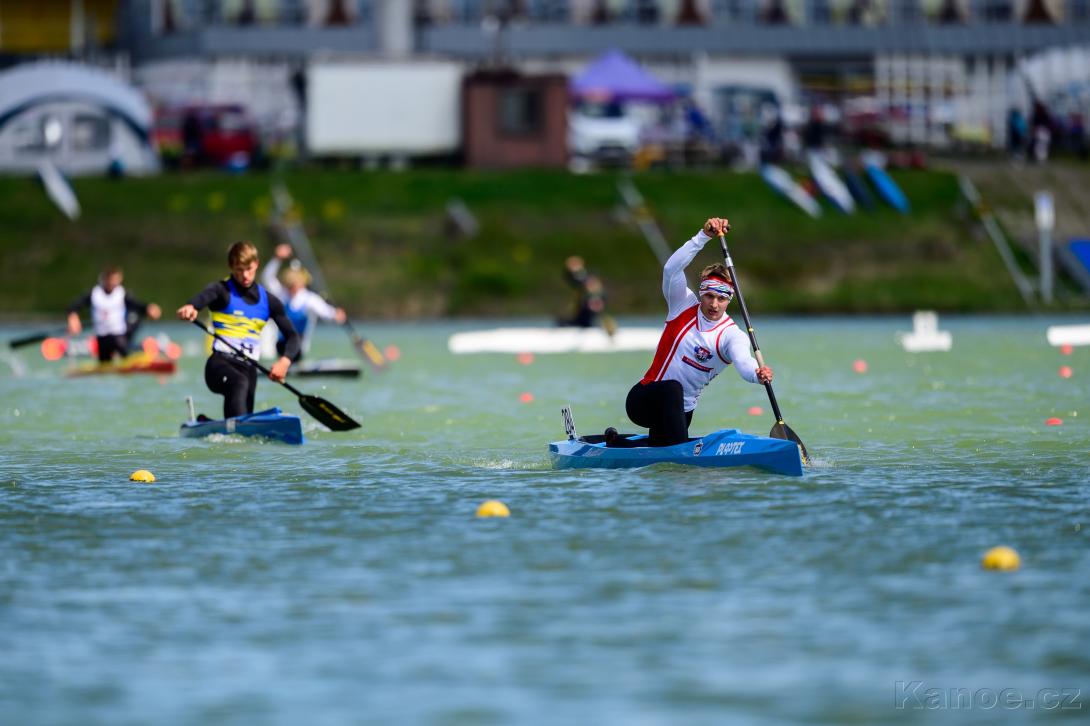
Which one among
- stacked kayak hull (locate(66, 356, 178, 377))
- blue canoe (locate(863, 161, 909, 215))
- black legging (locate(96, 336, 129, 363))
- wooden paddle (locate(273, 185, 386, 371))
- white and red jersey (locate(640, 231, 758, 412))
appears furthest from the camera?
blue canoe (locate(863, 161, 909, 215))

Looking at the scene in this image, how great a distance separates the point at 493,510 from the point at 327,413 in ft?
20.7

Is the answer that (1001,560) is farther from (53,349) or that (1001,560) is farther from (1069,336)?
(53,349)

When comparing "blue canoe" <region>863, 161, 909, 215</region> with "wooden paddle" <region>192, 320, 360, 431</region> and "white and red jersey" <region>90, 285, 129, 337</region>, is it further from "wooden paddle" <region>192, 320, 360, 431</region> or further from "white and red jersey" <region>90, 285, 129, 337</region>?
"wooden paddle" <region>192, 320, 360, 431</region>

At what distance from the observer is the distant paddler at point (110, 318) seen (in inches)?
1155

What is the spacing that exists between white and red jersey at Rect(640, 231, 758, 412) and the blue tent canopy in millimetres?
40730

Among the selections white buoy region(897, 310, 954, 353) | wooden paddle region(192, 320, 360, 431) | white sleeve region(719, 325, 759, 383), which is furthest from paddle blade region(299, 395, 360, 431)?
white buoy region(897, 310, 954, 353)

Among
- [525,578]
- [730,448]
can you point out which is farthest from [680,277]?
[525,578]

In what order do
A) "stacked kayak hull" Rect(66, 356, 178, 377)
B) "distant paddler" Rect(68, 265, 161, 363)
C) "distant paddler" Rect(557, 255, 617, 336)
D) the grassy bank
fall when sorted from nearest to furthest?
"distant paddler" Rect(68, 265, 161, 363) < "stacked kayak hull" Rect(66, 356, 178, 377) < "distant paddler" Rect(557, 255, 617, 336) < the grassy bank

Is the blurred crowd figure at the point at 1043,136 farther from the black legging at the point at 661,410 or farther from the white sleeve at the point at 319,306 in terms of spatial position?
the black legging at the point at 661,410

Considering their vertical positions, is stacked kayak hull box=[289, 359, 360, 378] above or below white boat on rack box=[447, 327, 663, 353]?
above

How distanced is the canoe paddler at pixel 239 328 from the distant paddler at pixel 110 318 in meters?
10.2

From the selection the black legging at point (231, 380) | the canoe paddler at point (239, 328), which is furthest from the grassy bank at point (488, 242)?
the canoe paddler at point (239, 328)

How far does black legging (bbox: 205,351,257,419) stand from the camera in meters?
18.9

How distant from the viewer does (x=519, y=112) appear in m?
55.7
